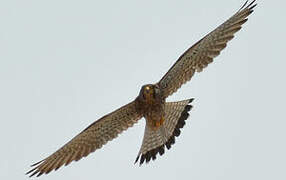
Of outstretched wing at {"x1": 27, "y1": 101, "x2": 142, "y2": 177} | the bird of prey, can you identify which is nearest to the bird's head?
the bird of prey

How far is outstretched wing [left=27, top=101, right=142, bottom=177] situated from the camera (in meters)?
15.0

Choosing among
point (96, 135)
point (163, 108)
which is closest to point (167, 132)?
point (163, 108)

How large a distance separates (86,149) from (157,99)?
5.23ft

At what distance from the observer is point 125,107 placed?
1528 centimetres

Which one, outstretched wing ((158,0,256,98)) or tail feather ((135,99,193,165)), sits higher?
outstretched wing ((158,0,256,98))

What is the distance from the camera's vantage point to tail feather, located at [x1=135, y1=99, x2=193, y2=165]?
1487cm

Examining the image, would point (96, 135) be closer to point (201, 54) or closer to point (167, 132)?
point (167, 132)

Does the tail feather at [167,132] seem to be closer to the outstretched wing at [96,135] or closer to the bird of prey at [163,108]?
the bird of prey at [163,108]

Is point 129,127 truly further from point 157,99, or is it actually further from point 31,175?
point 31,175

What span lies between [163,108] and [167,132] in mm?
443

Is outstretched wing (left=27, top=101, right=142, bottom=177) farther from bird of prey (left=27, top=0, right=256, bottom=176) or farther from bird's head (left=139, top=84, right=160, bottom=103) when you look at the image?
bird's head (left=139, top=84, right=160, bottom=103)

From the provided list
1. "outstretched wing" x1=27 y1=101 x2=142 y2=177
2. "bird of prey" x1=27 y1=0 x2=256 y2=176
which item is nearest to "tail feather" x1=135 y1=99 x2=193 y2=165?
"bird of prey" x1=27 y1=0 x2=256 y2=176

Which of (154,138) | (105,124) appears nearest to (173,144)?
(154,138)

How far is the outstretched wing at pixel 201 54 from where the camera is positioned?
14977mm
